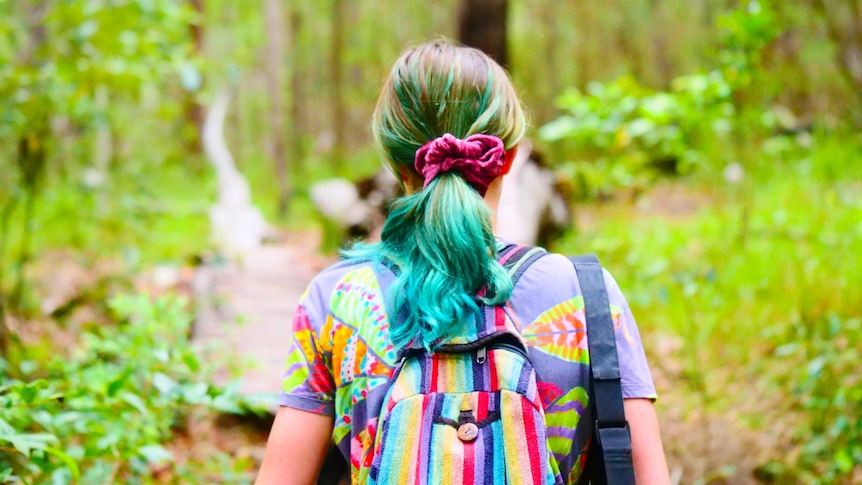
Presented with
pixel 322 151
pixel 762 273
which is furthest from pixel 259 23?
pixel 762 273

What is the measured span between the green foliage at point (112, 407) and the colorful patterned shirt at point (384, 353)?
812 mm

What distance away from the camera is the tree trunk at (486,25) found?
22.2 ft

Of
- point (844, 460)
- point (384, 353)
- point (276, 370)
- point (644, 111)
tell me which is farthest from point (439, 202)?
point (644, 111)

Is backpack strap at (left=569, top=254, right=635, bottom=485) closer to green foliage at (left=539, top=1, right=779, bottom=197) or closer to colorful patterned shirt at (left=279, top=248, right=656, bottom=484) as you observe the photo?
colorful patterned shirt at (left=279, top=248, right=656, bottom=484)

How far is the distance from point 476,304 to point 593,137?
4029mm

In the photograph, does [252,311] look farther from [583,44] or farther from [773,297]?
[583,44]

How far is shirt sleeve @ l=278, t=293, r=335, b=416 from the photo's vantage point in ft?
5.10

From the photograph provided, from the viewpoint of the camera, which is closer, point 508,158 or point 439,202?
point 439,202

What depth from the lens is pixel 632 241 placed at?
6531 mm

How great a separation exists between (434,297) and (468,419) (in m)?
0.23

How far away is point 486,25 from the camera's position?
22.3ft

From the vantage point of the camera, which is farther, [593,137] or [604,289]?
[593,137]

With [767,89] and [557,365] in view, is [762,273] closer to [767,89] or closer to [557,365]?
[767,89]

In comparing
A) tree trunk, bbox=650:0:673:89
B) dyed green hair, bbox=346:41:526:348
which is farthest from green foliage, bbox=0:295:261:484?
tree trunk, bbox=650:0:673:89
